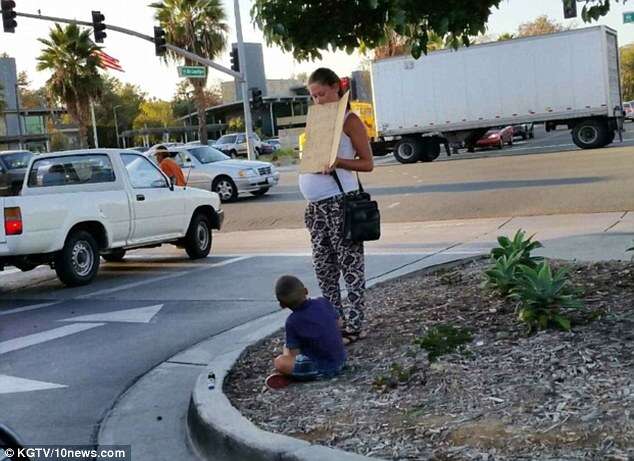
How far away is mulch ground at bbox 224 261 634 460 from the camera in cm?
384

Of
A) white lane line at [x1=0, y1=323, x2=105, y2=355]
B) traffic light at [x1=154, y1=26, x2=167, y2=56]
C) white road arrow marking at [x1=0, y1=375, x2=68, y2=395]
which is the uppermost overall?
traffic light at [x1=154, y1=26, x2=167, y2=56]

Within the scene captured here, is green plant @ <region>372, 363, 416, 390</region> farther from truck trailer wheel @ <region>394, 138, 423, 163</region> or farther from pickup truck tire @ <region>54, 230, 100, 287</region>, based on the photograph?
truck trailer wheel @ <region>394, 138, 423, 163</region>

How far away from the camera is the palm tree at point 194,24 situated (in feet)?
145

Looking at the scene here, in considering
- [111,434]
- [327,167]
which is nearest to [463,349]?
[327,167]

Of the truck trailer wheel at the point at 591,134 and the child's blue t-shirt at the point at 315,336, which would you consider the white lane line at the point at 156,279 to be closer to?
the child's blue t-shirt at the point at 315,336

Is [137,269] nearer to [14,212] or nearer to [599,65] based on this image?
[14,212]

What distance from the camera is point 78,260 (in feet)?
35.0

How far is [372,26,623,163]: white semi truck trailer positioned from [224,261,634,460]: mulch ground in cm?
2394

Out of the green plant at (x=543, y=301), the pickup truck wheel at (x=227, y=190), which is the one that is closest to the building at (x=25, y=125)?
the pickup truck wheel at (x=227, y=190)

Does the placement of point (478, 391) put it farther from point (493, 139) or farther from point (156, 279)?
point (493, 139)

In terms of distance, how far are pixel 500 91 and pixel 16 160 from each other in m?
16.7

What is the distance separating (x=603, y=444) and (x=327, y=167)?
276 centimetres

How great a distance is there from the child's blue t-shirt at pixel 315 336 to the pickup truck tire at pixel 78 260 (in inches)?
236

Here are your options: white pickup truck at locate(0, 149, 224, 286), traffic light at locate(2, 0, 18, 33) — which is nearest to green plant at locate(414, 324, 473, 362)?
white pickup truck at locate(0, 149, 224, 286)
